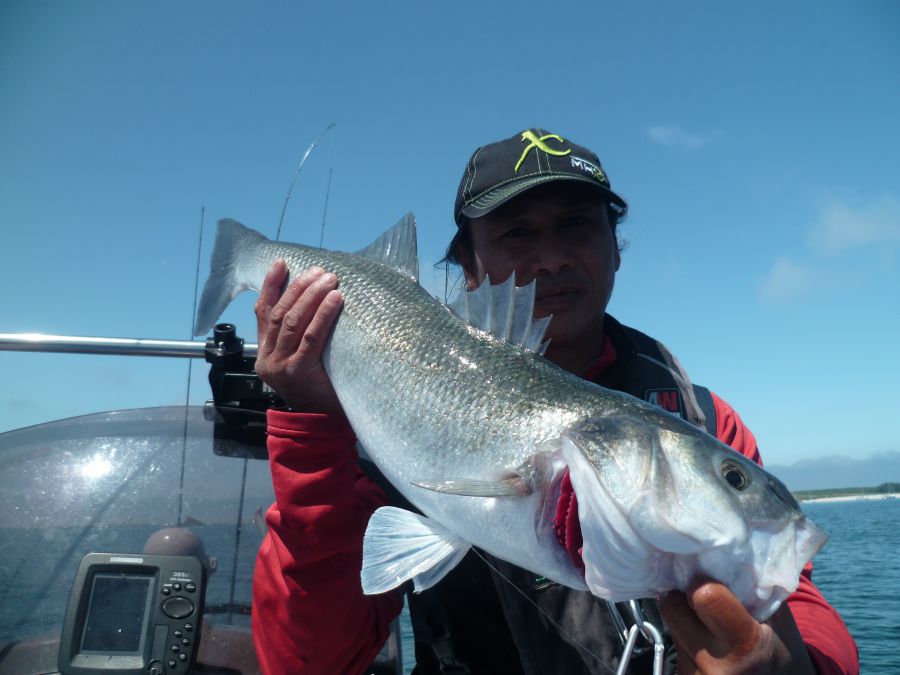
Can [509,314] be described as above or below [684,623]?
above

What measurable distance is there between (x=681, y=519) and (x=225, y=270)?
2.85 m

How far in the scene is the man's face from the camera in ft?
10.3

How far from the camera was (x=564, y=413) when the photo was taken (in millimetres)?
1970

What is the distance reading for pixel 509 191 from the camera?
120 inches

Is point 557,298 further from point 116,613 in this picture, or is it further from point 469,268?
point 116,613

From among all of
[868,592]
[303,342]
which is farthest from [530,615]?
[868,592]

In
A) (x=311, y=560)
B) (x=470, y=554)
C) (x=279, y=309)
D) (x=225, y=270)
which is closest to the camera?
(x=311, y=560)

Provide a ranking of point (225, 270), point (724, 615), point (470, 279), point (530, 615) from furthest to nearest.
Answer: point (470, 279), point (225, 270), point (530, 615), point (724, 615)

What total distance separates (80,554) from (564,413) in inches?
98.2

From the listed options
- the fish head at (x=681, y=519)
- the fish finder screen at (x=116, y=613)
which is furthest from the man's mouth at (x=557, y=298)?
the fish finder screen at (x=116, y=613)

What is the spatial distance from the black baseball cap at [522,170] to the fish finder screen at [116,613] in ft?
8.06

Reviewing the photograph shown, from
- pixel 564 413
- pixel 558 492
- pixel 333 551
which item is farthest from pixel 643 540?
pixel 333 551

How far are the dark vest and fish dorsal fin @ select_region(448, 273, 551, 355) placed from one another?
1.00m

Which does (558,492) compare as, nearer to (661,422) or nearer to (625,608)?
→ (661,422)
